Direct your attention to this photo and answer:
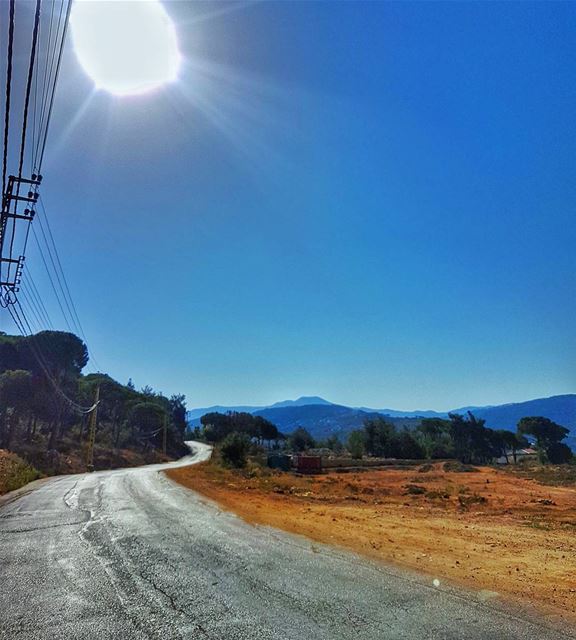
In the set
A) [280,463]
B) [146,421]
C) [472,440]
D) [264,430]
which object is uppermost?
[146,421]

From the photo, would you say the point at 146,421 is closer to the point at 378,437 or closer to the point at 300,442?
the point at 300,442

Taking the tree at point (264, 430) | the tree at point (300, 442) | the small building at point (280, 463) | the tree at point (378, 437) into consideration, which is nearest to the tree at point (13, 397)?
the small building at point (280, 463)

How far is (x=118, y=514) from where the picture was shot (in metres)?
11.9

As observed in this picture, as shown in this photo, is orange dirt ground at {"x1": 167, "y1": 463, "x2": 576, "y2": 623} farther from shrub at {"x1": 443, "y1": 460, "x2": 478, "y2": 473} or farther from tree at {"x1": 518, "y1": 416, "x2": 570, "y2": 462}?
tree at {"x1": 518, "y1": 416, "x2": 570, "y2": 462}

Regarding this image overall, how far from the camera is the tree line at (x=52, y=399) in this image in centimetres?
4250

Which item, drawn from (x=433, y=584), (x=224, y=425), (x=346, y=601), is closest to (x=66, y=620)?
(x=346, y=601)

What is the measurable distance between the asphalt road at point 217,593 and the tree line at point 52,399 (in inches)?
1455

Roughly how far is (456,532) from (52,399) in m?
47.6

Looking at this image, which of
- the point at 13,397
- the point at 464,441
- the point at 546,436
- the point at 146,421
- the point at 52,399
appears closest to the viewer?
the point at 13,397

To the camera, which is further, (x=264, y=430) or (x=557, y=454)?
(x=264, y=430)

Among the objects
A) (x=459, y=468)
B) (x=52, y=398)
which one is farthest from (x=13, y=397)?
(x=459, y=468)

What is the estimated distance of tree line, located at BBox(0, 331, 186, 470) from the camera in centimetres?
4250

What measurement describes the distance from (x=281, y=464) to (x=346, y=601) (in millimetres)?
39865

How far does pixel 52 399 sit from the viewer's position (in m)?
45.3
